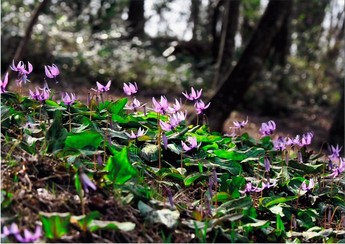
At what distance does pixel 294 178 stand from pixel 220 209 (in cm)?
73

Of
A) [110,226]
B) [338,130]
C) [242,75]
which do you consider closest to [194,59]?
[338,130]

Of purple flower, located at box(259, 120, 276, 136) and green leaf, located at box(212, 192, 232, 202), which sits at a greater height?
purple flower, located at box(259, 120, 276, 136)

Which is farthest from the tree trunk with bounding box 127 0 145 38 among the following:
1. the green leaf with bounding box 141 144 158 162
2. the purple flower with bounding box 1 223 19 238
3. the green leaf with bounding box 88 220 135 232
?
the purple flower with bounding box 1 223 19 238

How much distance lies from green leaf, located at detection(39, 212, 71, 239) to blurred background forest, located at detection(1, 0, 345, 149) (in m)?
6.15

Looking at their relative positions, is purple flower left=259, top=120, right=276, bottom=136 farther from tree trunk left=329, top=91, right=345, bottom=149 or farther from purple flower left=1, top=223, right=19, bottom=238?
tree trunk left=329, top=91, right=345, bottom=149

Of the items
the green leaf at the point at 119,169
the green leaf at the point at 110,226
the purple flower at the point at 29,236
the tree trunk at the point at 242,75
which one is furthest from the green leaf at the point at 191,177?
the tree trunk at the point at 242,75

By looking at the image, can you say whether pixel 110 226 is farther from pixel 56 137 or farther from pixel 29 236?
pixel 56 137

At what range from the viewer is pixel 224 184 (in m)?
2.62

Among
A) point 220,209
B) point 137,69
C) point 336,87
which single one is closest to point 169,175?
point 220,209

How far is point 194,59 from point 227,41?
6.23 metres

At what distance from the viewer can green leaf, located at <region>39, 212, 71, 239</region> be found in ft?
6.11

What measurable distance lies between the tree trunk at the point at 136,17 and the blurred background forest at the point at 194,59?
0.04 metres

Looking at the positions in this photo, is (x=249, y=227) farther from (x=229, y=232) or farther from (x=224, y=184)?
(x=224, y=184)

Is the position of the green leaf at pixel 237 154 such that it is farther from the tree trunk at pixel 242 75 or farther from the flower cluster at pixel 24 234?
the tree trunk at pixel 242 75
